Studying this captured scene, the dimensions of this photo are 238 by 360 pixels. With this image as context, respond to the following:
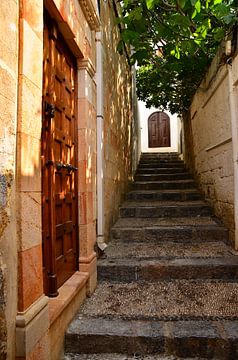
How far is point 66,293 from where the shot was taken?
2.15 m

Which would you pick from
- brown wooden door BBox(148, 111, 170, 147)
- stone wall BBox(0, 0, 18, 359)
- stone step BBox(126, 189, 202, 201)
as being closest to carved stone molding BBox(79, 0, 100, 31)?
stone wall BBox(0, 0, 18, 359)

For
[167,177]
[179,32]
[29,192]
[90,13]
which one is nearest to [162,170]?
[167,177]

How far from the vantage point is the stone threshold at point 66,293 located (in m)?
1.88

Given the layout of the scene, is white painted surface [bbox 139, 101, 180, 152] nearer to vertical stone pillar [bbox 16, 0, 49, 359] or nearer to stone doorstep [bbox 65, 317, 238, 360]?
stone doorstep [bbox 65, 317, 238, 360]

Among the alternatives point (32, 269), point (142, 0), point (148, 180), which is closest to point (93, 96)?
point (142, 0)

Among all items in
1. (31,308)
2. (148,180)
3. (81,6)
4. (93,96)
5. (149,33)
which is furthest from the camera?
(148,180)

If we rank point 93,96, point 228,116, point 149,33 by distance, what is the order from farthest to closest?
point 149,33 → point 228,116 → point 93,96

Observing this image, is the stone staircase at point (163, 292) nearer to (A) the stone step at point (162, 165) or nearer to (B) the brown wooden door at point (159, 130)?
(A) the stone step at point (162, 165)

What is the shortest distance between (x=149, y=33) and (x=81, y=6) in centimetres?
161

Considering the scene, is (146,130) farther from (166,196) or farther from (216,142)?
(216,142)

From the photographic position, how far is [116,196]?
448cm

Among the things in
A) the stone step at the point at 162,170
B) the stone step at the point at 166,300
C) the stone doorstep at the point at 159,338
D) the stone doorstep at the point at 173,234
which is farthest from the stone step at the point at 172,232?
the stone step at the point at 162,170

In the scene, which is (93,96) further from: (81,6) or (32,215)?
(32,215)

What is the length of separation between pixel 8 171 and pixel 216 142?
346 cm
